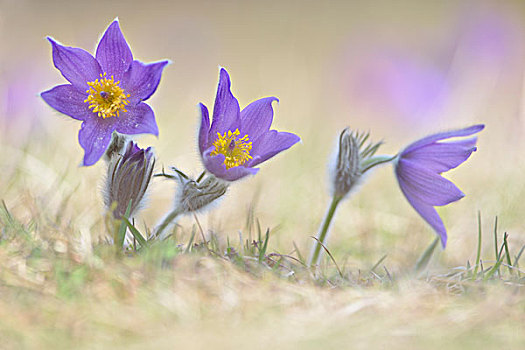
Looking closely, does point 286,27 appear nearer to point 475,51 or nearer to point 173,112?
point 475,51

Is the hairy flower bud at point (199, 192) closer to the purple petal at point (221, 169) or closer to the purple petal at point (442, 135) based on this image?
the purple petal at point (221, 169)

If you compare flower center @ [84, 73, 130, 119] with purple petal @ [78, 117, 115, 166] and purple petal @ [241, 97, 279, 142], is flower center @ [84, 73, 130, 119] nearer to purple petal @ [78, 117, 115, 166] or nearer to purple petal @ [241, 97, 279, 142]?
purple petal @ [78, 117, 115, 166]

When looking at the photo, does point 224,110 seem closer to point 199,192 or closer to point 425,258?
point 199,192

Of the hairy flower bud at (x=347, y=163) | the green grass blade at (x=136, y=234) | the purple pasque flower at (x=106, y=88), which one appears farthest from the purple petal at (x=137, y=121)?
the hairy flower bud at (x=347, y=163)

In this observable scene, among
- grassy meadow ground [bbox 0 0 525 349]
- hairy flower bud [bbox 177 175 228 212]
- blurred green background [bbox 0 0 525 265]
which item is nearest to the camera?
grassy meadow ground [bbox 0 0 525 349]

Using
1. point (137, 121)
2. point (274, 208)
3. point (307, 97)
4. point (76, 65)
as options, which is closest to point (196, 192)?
point (137, 121)

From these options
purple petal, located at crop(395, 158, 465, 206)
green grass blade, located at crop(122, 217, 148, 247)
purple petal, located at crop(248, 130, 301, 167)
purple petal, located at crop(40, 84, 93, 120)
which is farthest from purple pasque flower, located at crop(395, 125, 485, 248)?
purple petal, located at crop(40, 84, 93, 120)
